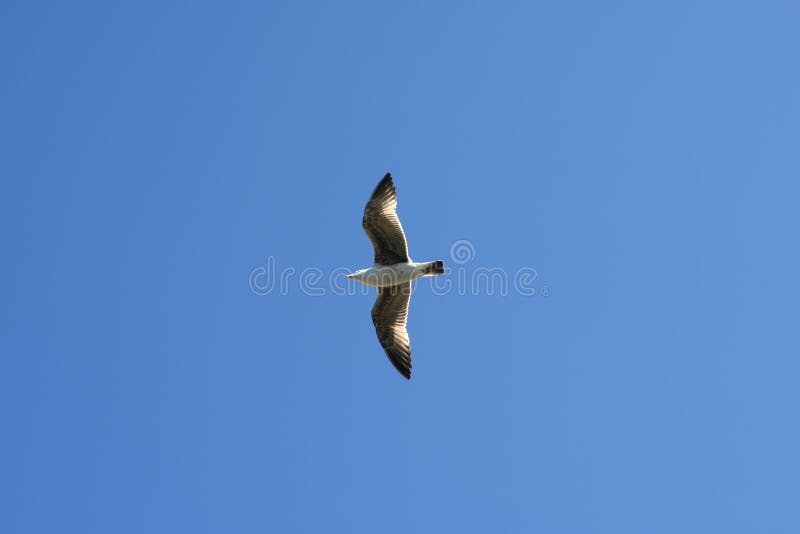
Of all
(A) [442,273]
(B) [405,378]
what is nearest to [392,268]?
(A) [442,273]

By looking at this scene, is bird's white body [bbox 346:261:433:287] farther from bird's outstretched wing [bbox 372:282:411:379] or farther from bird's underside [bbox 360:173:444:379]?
bird's outstretched wing [bbox 372:282:411:379]

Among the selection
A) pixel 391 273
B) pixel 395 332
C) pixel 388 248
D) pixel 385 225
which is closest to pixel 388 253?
pixel 388 248

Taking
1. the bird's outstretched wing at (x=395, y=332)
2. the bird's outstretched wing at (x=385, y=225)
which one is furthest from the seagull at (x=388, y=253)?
the bird's outstretched wing at (x=395, y=332)

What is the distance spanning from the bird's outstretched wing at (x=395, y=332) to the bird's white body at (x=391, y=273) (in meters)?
1.07

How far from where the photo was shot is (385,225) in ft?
60.7

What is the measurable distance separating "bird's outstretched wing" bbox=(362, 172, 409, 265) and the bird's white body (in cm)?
23

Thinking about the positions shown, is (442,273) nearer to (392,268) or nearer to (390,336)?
(392,268)

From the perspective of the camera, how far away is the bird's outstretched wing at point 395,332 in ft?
65.3

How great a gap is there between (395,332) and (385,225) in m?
2.97

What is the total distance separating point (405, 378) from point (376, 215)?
13.5 ft

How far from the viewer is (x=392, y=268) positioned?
734 inches

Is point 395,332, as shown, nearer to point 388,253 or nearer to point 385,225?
point 388,253

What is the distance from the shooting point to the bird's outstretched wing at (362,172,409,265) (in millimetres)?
18469

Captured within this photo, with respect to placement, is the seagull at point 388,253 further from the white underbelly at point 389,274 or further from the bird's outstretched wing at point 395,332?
the bird's outstretched wing at point 395,332
